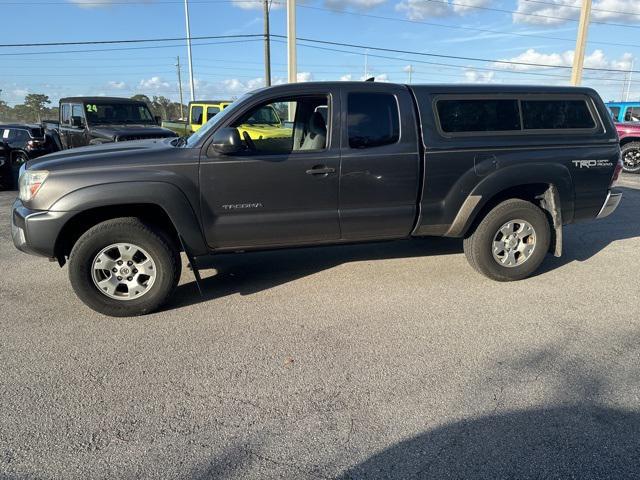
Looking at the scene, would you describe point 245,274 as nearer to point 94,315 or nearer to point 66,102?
point 94,315

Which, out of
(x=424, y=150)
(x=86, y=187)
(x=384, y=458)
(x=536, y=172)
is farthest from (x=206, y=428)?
(x=536, y=172)

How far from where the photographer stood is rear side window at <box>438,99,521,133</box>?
4.42 meters

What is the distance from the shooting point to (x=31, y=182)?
12.3ft

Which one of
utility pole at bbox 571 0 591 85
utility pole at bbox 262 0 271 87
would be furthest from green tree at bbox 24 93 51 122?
utility pole at bbox 571 0 591 85

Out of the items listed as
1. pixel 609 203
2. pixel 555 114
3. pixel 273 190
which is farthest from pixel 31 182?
pixel 609 203

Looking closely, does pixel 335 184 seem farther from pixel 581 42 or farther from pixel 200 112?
pixel 581 42

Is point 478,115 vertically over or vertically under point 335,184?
over

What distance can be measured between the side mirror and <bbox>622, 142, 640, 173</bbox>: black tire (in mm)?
12999

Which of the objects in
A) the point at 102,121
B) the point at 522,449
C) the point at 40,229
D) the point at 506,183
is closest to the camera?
the point at 522,449

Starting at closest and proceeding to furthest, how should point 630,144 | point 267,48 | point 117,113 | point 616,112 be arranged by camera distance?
1. point 117,113
2. point 630,144
3. point 616,112
4. point 267,48

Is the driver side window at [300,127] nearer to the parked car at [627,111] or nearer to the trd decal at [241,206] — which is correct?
the trd decal at [241,206]

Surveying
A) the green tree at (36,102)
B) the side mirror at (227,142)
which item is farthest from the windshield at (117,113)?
the green tree at (36,102)

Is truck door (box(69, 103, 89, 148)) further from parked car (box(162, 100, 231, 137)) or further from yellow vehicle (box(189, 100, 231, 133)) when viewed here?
yellow vehicle (box(189, 100, 231, 133))

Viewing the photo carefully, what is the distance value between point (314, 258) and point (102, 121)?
8.74 m
